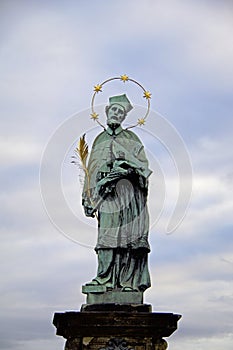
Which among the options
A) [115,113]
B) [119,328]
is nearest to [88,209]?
[115,113]

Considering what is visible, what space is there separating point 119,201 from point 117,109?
6.75ft

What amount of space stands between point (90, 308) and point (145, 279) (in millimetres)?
1276

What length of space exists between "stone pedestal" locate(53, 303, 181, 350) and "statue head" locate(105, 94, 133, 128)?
432 centimetres

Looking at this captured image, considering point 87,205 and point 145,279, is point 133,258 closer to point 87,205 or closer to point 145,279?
point 145,279

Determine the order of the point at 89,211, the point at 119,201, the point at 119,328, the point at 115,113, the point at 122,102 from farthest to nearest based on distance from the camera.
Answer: the point at 122,102
the point at 115,113
the point at 89,211
the point at 119,201
the point at 119,328

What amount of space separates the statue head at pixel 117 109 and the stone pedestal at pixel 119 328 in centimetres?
Answer: 432

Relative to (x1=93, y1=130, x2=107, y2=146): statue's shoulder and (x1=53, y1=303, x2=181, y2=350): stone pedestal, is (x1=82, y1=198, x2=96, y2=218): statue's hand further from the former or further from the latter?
(x1=53, y1=303, x2=181, y2=350): stone pedestal

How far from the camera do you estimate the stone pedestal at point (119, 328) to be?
12.3 m

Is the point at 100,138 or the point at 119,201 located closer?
the point at 119,201

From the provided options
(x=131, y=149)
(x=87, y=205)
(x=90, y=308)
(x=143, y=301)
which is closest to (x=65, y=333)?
(x=90, y=308)

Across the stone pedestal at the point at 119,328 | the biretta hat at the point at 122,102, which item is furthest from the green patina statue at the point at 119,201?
the stone pedestal at the point at 119,328

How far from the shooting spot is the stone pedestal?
12.3 m

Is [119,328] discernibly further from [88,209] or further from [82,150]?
[82,150]

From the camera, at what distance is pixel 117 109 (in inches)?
587
